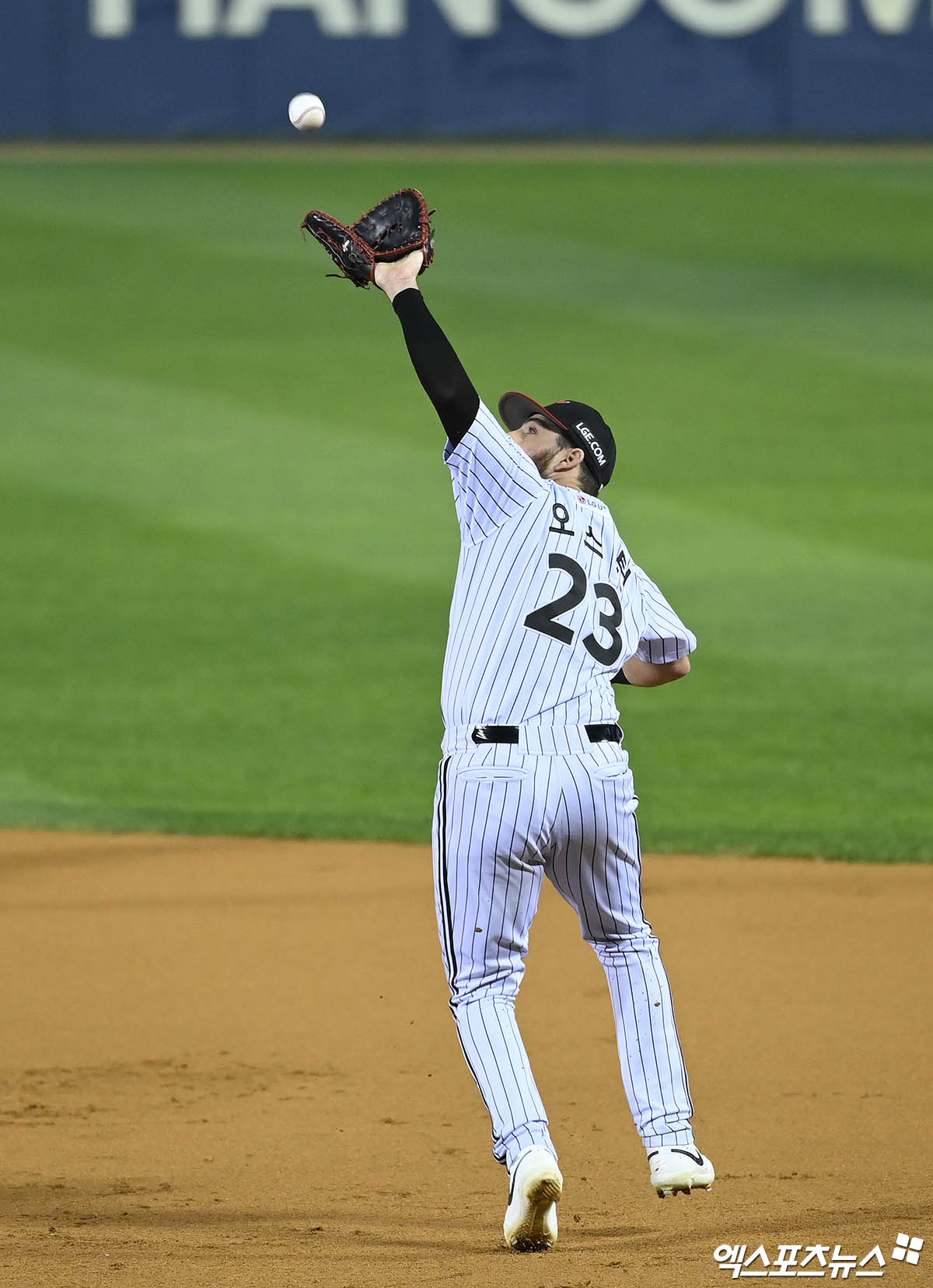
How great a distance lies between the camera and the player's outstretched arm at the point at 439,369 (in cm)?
380

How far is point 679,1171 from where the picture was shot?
3854mm

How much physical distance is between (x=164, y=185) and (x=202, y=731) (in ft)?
41.9

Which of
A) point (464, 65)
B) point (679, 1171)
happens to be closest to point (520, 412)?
point (679, 1171)

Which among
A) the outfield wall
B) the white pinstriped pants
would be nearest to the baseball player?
the white pinstriped pants

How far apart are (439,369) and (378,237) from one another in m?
0.37

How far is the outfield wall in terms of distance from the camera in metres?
20.0

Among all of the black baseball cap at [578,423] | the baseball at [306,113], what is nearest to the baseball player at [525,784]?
the black baseball cap at [578,423]

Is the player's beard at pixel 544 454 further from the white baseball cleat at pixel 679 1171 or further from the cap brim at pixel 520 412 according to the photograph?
the white baseball cleat at pixel 679 1171

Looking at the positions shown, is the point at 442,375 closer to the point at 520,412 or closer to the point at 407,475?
the point at 520,412

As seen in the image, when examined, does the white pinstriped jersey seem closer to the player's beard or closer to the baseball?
the player's beard

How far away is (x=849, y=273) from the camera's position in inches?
754

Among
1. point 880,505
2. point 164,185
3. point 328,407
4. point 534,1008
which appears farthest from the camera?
point 164,185

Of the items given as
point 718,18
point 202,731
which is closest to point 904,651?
point 202,731

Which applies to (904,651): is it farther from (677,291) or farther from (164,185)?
(164,185)
